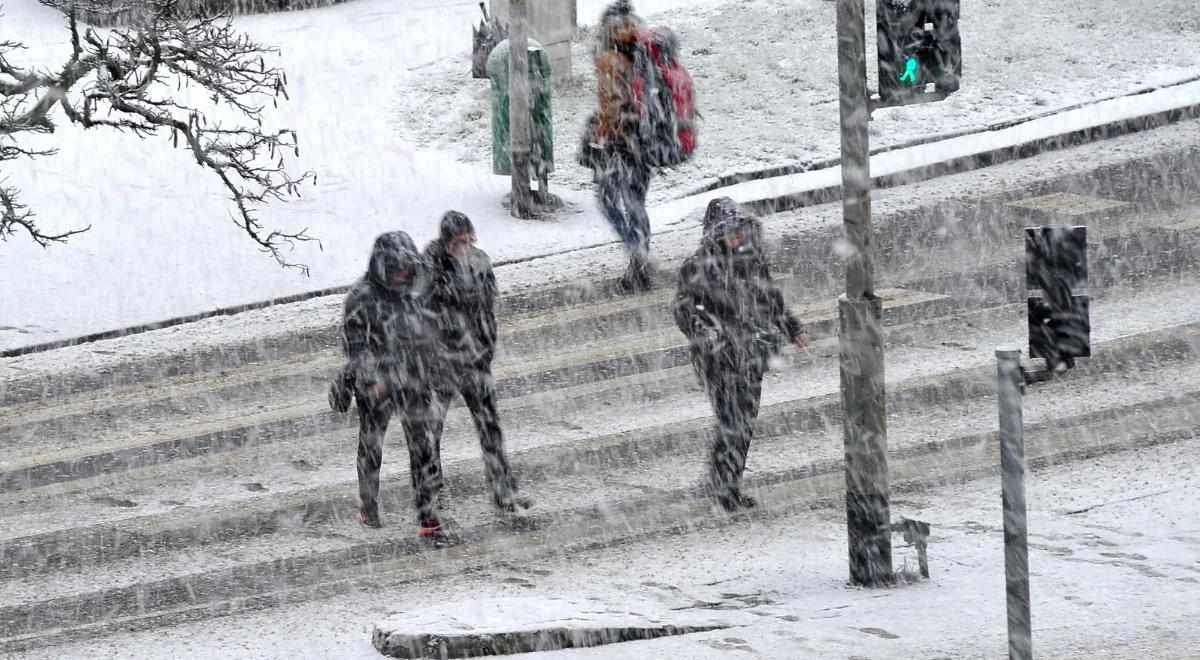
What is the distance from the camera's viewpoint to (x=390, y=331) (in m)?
8.46

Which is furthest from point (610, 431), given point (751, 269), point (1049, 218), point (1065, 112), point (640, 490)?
point (1065, 112)

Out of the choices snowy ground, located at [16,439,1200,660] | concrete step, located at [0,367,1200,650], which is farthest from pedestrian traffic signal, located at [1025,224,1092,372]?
concrete step, located at [0,367,1200,650]

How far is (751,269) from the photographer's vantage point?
8.70 meters

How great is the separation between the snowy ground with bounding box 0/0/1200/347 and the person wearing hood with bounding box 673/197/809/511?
5.14 metres

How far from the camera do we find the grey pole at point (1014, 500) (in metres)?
5.57

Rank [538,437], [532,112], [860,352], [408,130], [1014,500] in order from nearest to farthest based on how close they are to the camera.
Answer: [1014,500] → [860,352] → [538,437] → [532,112] → [408,130]

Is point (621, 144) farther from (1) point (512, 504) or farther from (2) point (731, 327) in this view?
(1) point (512, 504)

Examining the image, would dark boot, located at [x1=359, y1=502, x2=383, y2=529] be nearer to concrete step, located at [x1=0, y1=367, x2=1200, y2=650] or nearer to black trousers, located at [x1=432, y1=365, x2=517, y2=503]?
concrete step, located at [x1=0, y1=367, x2=1200, y2=650]

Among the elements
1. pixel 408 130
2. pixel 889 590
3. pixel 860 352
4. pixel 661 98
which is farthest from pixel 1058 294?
pixel 408 130

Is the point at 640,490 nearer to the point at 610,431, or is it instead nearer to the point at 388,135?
the point at 610,431

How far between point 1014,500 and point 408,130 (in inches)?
458

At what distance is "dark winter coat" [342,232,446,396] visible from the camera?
8453 mm

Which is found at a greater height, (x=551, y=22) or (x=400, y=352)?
(x=551, y=22)

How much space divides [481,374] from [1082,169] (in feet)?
26.1
